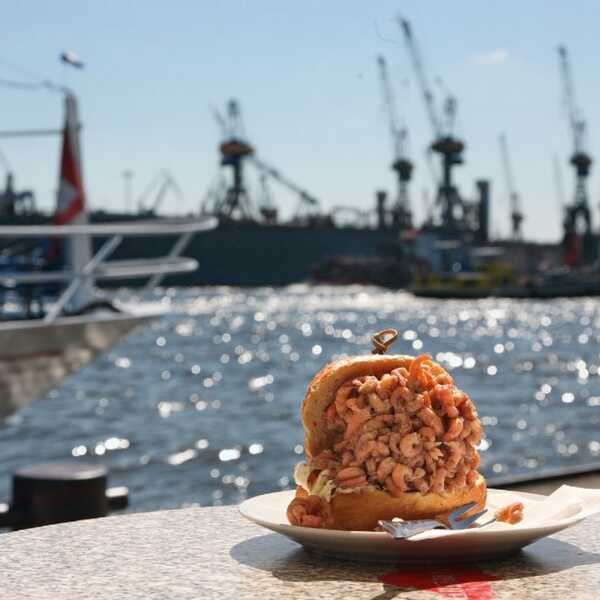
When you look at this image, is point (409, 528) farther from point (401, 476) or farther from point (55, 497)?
point (55, 497)

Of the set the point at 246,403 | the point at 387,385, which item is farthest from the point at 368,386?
the point at 246,403

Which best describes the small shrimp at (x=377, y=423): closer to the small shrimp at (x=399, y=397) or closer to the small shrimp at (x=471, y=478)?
the small shrimp at (x=399, y=397)

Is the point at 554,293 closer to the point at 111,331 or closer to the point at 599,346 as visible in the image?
the point at 599,346

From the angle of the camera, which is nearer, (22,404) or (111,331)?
(22,404)

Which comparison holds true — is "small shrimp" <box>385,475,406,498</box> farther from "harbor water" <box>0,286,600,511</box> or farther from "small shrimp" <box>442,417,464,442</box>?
"harbor water" <box>0,286,600,511</box>

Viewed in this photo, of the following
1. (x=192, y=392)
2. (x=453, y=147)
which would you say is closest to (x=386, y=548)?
(x=192, y=392)

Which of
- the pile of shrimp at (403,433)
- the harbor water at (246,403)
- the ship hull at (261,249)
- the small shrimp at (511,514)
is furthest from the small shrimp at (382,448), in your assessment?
the ship hull at (261,249)
